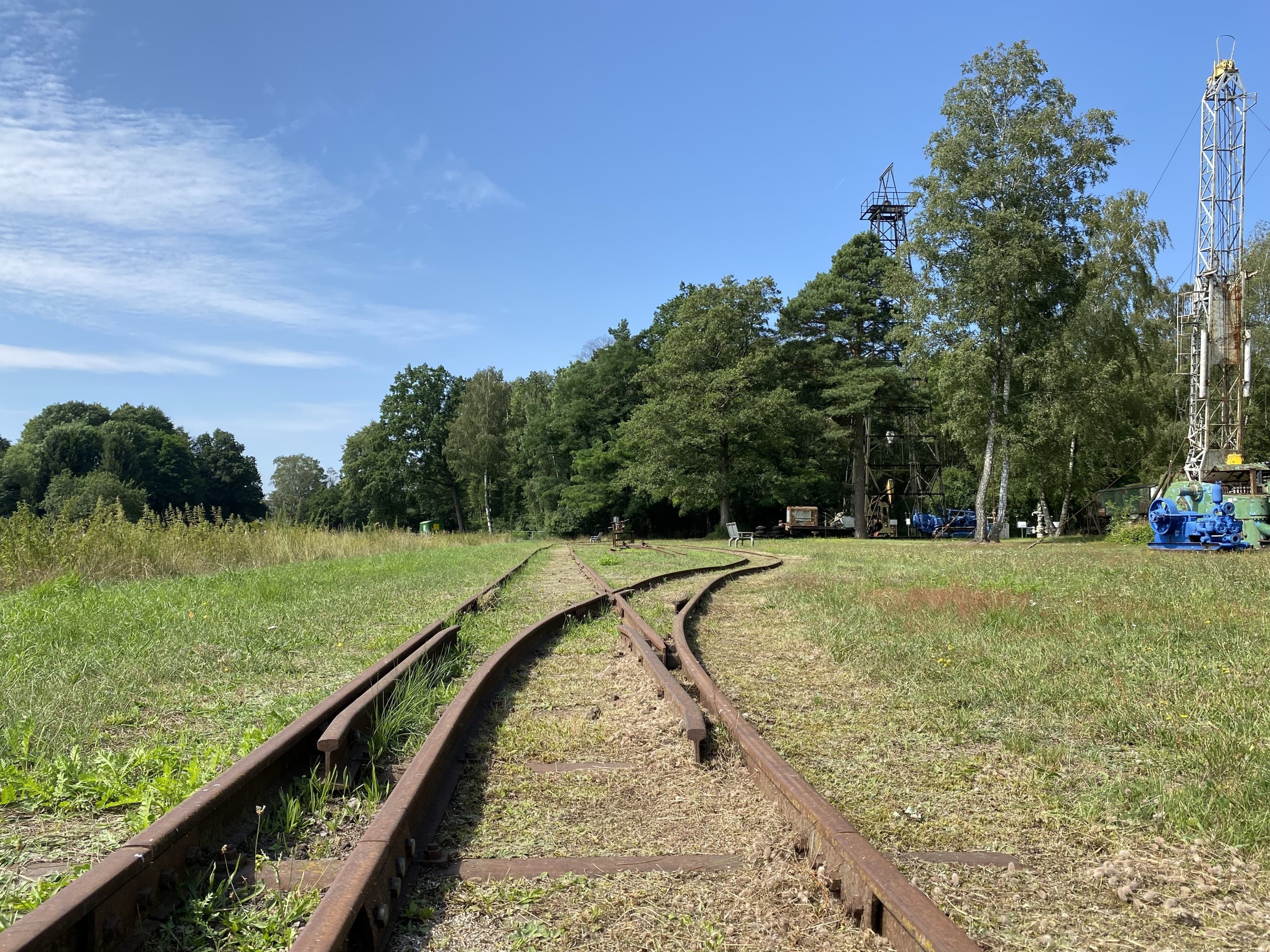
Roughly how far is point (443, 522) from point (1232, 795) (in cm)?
6969

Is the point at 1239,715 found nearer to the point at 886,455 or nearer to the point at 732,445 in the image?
the point at 732,445

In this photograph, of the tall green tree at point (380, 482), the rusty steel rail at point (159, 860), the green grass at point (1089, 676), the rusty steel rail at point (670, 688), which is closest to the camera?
the rusty steel rail at point (159, 860)

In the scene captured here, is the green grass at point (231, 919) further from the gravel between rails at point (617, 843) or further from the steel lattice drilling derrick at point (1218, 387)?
the steel lattice drilling derrick at point (1218, 387)

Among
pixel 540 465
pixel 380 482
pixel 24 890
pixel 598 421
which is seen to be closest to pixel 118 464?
pixel 380 482

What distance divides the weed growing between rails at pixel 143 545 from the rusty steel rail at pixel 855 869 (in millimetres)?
10393

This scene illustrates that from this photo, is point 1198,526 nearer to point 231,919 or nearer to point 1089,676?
point 1089,676

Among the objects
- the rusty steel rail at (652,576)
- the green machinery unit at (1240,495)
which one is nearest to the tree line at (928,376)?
the green machinery unit at (1240,495)

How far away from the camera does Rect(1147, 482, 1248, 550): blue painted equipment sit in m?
18.5

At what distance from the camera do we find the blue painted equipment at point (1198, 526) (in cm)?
1852

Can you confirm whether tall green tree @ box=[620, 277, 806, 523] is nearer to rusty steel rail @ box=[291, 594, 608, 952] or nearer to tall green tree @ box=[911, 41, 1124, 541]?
tall green tree @ box=[911, 41, 1124, 541]

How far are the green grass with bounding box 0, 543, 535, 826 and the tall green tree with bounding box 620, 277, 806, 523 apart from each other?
26435mm

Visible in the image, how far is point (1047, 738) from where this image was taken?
430cm

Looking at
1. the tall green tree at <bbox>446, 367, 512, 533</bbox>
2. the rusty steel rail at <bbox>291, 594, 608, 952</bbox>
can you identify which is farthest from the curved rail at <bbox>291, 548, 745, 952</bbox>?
the tall green tree at <bbox>446, 367, 512, 533</bbox>

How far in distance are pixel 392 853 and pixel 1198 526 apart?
21413mm
